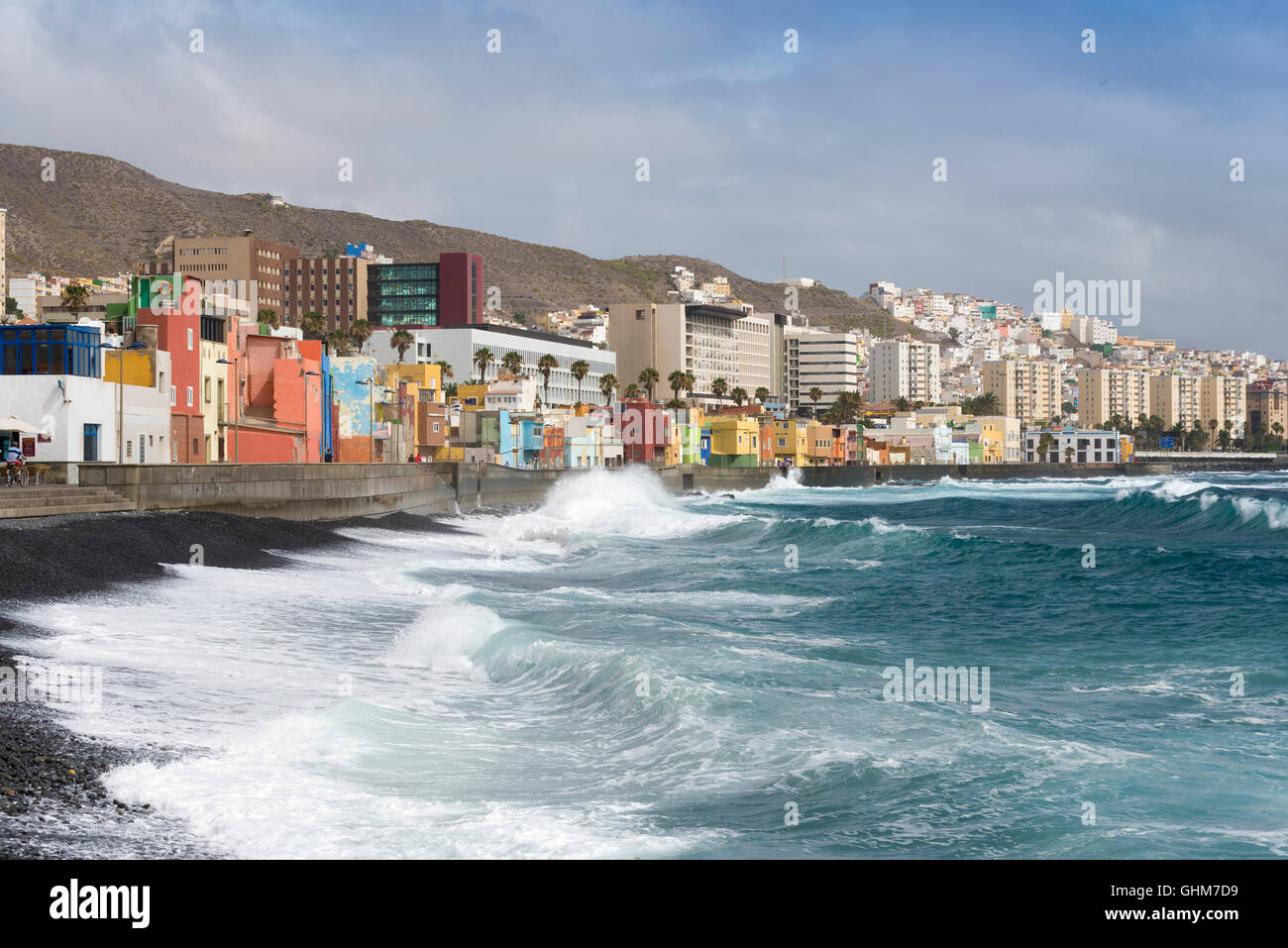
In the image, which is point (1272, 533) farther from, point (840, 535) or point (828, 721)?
point (828, 721)

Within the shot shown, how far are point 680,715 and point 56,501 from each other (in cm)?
2119

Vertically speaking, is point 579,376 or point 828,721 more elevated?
point 579,376

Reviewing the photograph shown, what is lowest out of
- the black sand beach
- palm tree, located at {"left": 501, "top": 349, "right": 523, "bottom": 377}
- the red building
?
the black sand beach

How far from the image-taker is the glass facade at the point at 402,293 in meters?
186

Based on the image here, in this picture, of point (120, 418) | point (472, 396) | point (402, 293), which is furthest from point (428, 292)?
point (120, 418)

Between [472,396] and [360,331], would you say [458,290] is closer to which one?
[360,331]

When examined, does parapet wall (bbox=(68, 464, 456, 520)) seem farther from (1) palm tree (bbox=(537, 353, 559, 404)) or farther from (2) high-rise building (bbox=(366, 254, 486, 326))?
(2) high-rise building (bbox=(366, 254, 486, 326))

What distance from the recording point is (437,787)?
35.8 feet

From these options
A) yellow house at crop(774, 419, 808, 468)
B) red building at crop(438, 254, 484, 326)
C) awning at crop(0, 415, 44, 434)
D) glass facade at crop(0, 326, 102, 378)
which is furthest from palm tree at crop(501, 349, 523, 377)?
awning at crop(0, 415, 44, 434)

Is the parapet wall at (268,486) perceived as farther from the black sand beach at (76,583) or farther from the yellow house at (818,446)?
the yellow house at (818,446)

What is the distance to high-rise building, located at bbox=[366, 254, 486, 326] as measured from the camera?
182625 millimetres

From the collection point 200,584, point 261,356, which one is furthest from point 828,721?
point 261,356
